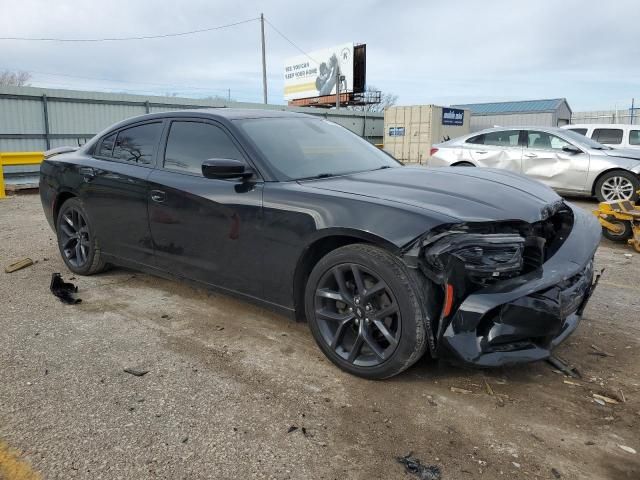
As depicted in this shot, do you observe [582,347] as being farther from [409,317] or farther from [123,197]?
[123,197]

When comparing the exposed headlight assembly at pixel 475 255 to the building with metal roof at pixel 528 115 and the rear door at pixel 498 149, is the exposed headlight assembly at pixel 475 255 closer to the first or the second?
the rear door at pixel 498 149

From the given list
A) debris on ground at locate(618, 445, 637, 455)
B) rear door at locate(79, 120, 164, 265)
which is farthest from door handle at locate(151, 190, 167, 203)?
debris on ground at locate(618, 445, 637, 455)

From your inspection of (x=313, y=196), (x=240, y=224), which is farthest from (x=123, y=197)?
(x=313, y=196)

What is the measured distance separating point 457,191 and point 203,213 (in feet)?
5.64

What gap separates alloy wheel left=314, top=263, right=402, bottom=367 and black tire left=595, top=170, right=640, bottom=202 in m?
8.05

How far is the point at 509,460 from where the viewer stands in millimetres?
2258

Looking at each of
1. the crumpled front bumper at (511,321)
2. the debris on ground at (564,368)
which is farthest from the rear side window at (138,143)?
the debris on ground at (564,368)

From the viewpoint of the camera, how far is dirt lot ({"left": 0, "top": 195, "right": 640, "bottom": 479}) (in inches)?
88.7

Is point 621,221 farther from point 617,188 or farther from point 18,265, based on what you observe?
point 18,265

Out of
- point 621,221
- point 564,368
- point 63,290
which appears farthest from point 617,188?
point 63,290

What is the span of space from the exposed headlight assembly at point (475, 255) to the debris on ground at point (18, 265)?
4.57 m

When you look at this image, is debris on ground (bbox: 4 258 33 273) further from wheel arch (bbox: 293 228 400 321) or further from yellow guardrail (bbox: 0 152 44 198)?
yellow guardrail (bbox: 0 152 44 198)

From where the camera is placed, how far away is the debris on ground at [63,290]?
171 inches

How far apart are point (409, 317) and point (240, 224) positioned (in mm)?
1333
